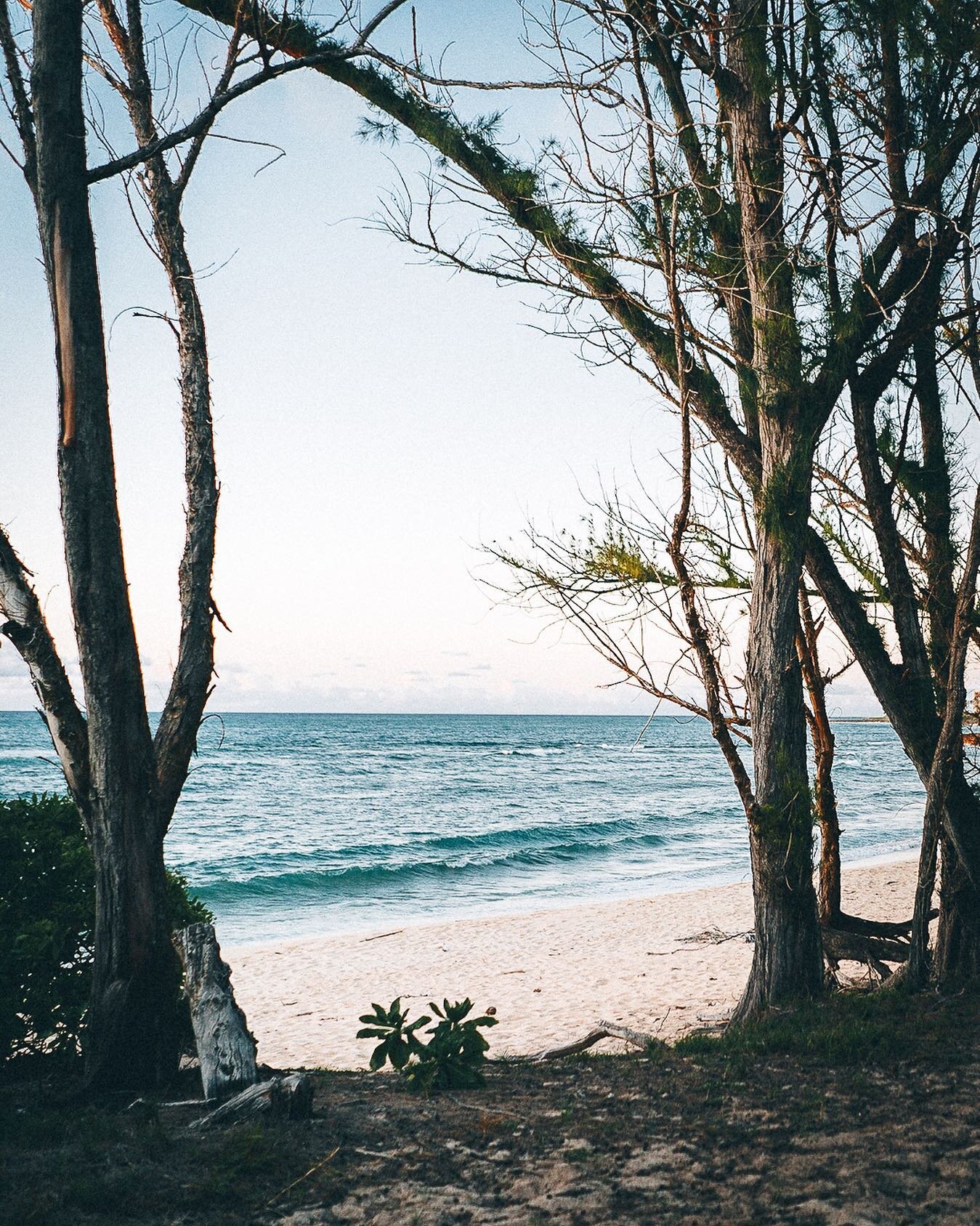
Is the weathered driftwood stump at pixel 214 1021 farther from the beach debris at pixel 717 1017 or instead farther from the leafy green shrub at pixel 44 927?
the beach debris at pixel 717 1017

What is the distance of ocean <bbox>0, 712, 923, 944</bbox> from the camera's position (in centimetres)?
1822

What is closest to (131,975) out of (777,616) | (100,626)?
(100,626)

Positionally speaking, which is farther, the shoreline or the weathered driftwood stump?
the shoreline

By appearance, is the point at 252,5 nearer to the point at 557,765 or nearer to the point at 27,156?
the point at 27,156

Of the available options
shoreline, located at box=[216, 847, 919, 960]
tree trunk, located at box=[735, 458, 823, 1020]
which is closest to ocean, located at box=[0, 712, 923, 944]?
shoreline, located at box=[216, 847, 919, 960]

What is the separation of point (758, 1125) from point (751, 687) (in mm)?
2629

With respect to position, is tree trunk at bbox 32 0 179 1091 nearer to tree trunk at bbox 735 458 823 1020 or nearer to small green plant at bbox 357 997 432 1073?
small green plant at bbox 357 997 432 1073

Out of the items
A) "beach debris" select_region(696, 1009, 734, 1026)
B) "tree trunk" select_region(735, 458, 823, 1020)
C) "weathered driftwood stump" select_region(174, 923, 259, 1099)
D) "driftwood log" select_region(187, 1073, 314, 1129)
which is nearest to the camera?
"driftwood log" select_region(187, 1073, 314, 1129)

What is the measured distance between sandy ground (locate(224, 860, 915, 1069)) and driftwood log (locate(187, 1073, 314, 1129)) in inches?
164

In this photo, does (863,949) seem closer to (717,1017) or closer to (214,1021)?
(717,1017)

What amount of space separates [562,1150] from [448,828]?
23.8 metres

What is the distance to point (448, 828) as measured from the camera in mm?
26625

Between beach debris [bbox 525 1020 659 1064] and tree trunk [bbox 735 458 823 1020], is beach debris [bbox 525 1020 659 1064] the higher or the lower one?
the lower one

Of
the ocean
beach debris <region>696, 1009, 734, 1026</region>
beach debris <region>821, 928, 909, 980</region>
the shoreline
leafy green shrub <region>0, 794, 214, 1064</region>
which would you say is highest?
leafy green shrub <region>0, 794, 214, 1064</region>
